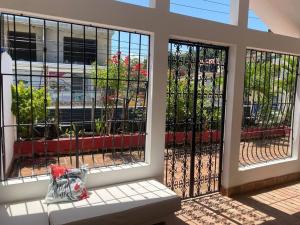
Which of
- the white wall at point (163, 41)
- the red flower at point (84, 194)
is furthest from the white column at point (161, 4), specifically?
the red flower at point (84, 194)

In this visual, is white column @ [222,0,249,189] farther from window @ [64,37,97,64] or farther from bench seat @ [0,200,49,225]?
bench seat @ [0,200,49,225]

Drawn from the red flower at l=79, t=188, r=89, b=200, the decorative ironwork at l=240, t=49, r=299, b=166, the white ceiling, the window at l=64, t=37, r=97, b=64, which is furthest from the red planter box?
the white ceiling

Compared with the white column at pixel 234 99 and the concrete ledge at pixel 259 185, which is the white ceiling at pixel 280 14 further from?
the concrete ledge at pixel 259 185

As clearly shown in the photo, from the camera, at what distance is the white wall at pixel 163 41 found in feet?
8.19

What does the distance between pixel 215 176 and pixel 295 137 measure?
1.63 metres


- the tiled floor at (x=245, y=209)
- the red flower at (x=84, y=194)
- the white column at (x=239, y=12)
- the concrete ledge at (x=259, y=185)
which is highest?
the white column at (x=239, y=12)

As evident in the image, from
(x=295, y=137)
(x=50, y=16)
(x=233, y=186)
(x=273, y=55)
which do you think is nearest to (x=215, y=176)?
(x=233, y=186)

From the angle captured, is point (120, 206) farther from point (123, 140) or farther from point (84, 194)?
point (123, 140)

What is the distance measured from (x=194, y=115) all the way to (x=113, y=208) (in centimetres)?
165

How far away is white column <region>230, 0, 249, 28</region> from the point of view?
3.46 meters

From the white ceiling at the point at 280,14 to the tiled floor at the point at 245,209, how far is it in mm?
2491

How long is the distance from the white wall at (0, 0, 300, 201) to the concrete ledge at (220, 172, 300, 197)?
0.22ft

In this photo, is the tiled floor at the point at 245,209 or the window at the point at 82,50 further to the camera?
the tiled floor at the point at 245,209

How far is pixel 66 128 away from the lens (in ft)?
19.3
